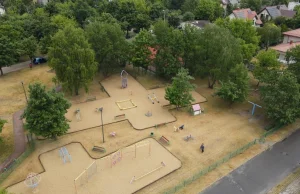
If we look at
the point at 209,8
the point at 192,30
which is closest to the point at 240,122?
the point at 192,30

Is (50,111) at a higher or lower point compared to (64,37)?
lower

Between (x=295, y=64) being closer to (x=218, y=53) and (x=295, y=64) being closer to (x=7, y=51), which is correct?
(x=218, y=53)

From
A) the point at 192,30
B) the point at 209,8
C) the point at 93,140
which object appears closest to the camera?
the point at 93,140

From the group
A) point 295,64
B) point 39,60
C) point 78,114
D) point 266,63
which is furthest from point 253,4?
point 78,114

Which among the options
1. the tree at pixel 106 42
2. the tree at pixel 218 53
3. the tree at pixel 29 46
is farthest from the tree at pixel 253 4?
the tree at pixel 29 46

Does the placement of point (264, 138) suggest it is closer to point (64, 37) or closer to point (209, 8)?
point (64, 37)

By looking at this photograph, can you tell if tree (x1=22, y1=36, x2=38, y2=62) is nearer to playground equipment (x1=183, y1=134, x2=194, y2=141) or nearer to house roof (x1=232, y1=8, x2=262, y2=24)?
playground equipment (x1=183, y1=134, x2=194, y2=141)

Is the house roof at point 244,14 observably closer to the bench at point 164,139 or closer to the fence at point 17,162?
the bench at point 164,139
